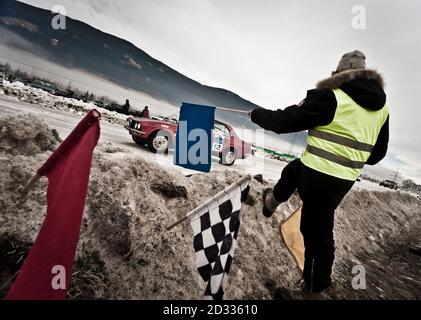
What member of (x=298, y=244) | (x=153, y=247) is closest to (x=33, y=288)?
(x=153, y=247)

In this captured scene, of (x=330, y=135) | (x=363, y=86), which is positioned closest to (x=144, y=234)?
(x=330, y=135)

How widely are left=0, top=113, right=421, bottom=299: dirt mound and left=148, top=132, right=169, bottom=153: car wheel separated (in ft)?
8.72

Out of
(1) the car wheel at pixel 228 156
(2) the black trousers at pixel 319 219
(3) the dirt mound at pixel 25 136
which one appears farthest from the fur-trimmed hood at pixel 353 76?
(1) the car wheel at pixel 228 156

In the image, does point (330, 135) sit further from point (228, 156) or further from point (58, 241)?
point (228, 156)

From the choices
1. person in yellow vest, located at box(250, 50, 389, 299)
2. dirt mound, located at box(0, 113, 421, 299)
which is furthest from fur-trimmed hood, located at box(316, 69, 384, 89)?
dirt mound, located at box(0, 113, 421, 299)

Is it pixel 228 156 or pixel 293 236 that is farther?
pixel 228 156

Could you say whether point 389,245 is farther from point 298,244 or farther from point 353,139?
point 353,139

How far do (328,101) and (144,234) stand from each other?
8.33 feet

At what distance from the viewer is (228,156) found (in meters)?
8.37

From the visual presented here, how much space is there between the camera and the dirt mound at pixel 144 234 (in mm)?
2545

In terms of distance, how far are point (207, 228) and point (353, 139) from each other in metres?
1.51

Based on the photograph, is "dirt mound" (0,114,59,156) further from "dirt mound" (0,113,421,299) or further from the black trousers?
the black trousers

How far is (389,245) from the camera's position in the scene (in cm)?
776

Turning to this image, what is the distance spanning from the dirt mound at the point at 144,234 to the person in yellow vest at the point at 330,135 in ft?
4.20
